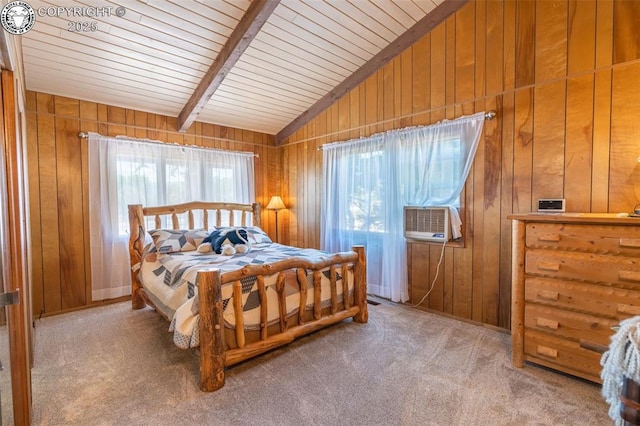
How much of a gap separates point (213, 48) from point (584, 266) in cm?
339

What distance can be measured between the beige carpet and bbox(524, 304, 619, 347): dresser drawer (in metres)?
0.31

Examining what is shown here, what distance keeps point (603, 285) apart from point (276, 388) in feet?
6.79

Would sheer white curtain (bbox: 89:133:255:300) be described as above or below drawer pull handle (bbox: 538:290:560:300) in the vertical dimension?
above

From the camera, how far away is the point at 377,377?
208 centimetres

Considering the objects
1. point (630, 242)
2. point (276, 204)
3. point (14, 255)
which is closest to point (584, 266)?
point (630, 242)

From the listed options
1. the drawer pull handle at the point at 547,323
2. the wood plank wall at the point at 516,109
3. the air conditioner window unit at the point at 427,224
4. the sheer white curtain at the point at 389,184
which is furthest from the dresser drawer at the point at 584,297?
the sheer white curtain at the point at 389,184

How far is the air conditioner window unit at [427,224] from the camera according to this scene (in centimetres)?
305

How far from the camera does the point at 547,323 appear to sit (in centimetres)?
207

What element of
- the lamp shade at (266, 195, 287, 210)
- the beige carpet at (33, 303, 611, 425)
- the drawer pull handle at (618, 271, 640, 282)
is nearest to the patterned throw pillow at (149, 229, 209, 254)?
the beige carpet at (33, 303, 611, 425)

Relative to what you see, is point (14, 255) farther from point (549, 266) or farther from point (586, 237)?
point (586, 237)

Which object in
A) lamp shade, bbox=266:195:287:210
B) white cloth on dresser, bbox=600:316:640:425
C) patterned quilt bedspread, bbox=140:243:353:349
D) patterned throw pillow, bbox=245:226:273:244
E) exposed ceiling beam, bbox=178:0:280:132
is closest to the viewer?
white cloth on dresser, bbox=600:316:640:425

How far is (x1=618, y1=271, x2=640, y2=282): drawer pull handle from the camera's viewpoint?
1.76 metres

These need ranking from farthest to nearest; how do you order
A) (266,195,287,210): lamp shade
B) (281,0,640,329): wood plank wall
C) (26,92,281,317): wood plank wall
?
(266,195,287,210): lamp shade < (26,92,281,317): wood plank wall < (281,0,640,329): wood plank wall

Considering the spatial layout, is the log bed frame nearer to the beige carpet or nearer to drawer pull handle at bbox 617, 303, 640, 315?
the beige carpet
